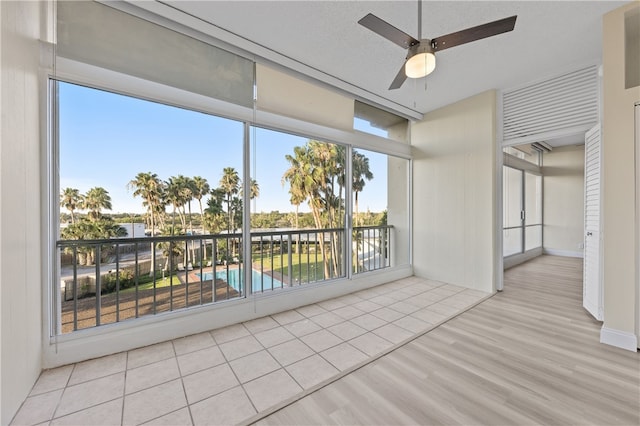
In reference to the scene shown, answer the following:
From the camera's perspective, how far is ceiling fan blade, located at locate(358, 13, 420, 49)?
5.08ft

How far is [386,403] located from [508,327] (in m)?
1.86

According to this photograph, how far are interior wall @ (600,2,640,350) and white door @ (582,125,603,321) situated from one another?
13.3 inches

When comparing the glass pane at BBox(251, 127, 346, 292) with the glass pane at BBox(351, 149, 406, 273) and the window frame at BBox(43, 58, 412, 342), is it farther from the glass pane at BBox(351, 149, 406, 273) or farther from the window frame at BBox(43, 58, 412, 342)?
the glass pane at BBox(351, 149, 406, 273)

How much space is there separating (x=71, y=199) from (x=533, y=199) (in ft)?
30.9

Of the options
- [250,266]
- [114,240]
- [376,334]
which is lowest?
[376,334]

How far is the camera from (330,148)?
3.95m

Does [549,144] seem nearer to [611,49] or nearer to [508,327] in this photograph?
[611,49]

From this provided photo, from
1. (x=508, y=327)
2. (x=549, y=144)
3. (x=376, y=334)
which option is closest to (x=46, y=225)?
(x=376, y=334)

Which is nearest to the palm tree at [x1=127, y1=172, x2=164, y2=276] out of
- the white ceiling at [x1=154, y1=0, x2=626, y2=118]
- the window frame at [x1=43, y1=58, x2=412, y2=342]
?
the window frame at [x1=43, y1=58, x2=412, y2=342]

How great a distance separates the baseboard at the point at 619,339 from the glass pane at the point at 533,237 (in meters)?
4.75

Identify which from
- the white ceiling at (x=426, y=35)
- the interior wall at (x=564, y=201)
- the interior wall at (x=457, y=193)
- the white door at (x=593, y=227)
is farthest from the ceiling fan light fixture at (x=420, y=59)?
the interior wall at (x=564, y=201)

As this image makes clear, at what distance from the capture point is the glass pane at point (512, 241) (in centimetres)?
556

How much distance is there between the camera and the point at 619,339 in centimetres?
218

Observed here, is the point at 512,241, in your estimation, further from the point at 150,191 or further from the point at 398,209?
the point at 150,191
